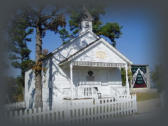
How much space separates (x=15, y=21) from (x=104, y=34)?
18772 millimetres

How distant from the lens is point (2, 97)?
5.30m

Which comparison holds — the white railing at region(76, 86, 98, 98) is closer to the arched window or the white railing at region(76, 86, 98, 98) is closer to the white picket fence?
the arched window

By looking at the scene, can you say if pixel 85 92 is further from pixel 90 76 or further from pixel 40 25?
pixel 40 25

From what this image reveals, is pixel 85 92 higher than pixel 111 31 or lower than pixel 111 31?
lower

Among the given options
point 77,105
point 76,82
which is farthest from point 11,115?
point 76,82

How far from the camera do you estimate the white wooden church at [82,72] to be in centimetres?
1215

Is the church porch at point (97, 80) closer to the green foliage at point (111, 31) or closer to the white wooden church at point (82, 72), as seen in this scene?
the white wooden church at point (82, 72)

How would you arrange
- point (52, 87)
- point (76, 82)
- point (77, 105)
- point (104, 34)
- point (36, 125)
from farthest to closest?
point (104, 34) → point (76, 82) → point (52, 87) → point (77, 105) → point (36, 125)

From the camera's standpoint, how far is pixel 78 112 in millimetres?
7070

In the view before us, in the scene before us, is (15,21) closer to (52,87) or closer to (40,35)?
(40,35)

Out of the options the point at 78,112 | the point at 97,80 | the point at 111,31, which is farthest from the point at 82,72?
the point at 111,31

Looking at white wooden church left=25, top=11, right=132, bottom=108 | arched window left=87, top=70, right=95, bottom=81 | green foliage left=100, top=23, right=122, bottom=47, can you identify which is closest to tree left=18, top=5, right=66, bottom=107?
white wooden church left=25, top=11, right=132, bottom=108

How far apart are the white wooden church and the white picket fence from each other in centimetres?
317

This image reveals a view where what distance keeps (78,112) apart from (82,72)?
264 inches
